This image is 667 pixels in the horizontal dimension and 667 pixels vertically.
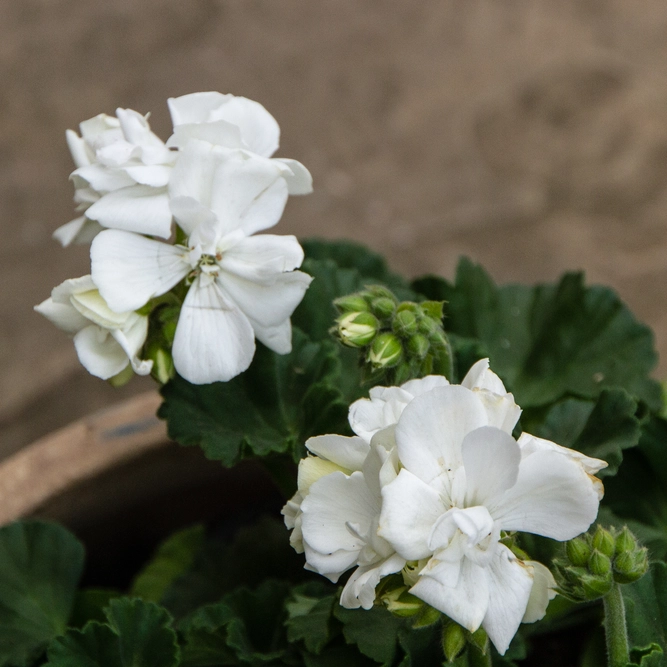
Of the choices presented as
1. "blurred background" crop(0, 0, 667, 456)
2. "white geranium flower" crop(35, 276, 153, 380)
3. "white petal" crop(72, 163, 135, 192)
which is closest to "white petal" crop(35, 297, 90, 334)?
"white geranium flower" crop(35, 276, 153, 380)

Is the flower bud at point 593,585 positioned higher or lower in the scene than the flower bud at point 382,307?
lower

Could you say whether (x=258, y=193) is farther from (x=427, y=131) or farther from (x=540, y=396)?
(x=427, y=131)

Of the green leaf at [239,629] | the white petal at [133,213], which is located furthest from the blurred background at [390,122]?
the white petal at [133,213]

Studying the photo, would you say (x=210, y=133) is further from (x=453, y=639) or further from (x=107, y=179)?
(x=453, y=639)

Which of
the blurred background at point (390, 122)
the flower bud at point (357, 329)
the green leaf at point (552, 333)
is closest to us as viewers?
Answer: the flower bud at point (357, 329)

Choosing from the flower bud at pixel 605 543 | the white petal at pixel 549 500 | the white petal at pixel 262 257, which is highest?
the white petal at pixel 262 257

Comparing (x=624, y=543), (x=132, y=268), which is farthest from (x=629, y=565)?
(x=132, y=268)

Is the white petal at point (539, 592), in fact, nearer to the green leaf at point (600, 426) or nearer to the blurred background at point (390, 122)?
the green leaf at point (600, 426)
